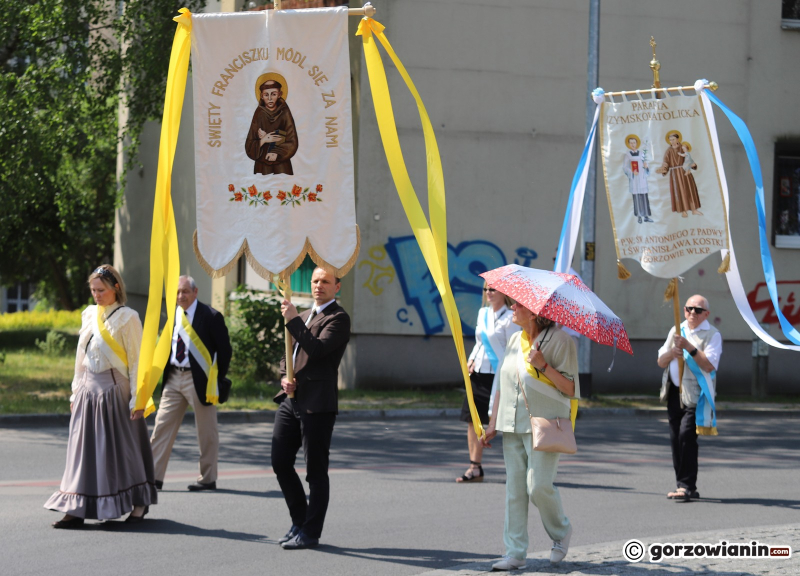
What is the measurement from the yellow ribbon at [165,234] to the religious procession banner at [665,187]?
419 centimetres

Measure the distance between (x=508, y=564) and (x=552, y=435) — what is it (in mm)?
844

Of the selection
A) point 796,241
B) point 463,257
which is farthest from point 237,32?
point 796,241

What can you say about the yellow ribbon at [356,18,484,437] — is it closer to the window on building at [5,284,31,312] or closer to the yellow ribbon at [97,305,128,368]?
the yellow ribbon at [97,305,128,368]

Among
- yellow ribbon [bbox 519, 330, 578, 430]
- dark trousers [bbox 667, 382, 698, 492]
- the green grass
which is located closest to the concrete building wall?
the green grass

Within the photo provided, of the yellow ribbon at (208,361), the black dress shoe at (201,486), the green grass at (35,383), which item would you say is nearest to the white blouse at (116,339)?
the yellow ribbon at (208,361)

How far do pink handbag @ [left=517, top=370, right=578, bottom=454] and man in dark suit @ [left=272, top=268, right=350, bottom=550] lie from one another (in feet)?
4.62

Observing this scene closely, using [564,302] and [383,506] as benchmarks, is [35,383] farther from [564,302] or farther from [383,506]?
[564,302]

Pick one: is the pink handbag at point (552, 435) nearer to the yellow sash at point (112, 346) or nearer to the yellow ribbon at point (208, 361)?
the yellow sash at point (112, 346)

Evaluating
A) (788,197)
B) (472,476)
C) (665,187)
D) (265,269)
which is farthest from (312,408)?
(788,197)

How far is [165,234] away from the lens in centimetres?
646

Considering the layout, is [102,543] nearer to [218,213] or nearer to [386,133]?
[218,213]

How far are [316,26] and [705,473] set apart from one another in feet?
21.3

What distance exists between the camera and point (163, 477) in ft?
28.9

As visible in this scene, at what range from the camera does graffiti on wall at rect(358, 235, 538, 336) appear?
16.9 m
